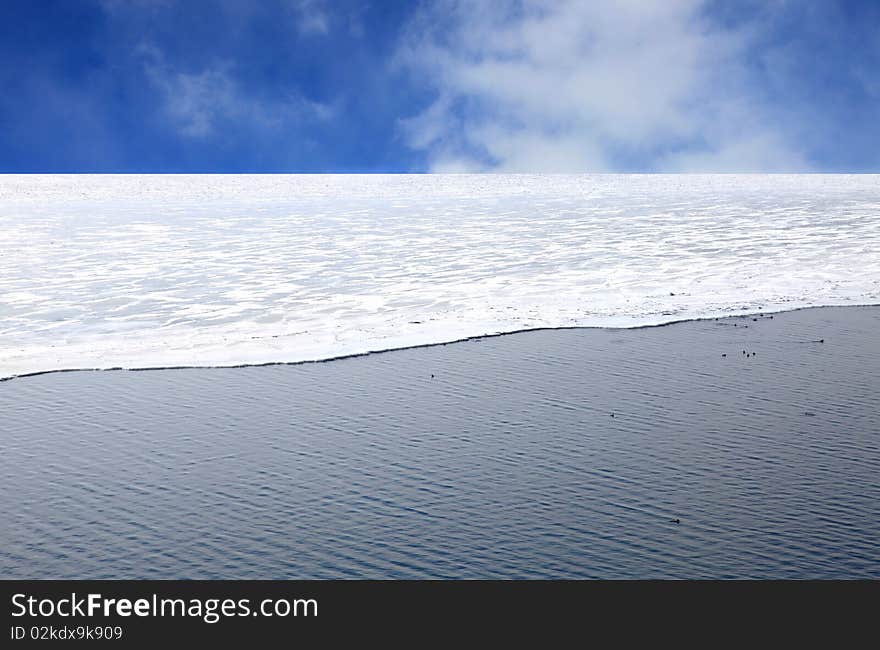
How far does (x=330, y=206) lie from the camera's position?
29.0 metres

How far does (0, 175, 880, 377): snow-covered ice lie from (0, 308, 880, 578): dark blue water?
3.63 ft

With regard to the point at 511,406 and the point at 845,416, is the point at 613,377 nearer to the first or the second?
the point at 511,406

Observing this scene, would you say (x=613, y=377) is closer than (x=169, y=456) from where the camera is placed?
No

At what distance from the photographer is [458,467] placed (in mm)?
4848

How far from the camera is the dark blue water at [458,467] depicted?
3.84m

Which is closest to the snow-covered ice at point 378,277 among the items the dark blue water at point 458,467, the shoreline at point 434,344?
the shoreline at point 434,344

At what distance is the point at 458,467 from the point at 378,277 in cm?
701

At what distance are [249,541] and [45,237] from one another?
1564 centimetres

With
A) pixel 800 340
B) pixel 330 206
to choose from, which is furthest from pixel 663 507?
pixel 330 206

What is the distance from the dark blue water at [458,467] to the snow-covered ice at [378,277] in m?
1.11

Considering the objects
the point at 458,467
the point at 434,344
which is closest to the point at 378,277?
the point at 434,344

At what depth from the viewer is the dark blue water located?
12.6 ft

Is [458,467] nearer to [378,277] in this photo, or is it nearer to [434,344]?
[434,344]
